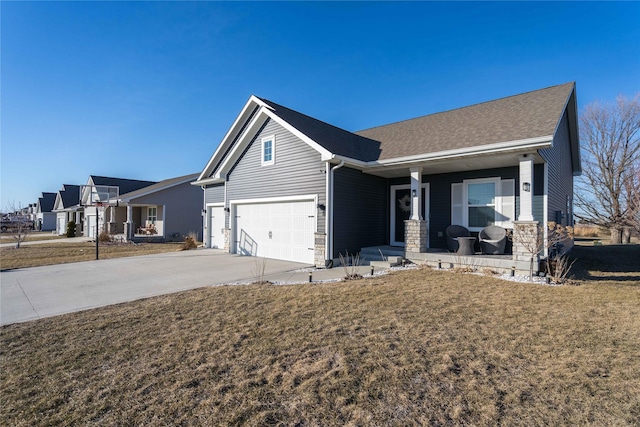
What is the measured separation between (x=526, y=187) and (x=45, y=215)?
56446mm

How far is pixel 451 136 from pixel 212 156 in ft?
34.9

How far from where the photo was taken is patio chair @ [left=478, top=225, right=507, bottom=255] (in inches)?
350

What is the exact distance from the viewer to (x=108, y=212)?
25.7 metres

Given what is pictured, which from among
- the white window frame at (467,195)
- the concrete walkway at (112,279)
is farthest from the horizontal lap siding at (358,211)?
the white window frame at (467,195)

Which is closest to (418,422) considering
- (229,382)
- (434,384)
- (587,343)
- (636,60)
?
(434,384)

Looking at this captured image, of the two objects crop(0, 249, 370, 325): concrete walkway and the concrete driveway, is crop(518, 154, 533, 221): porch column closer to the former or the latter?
crop(0, 249, 370, 325): concrete walkway

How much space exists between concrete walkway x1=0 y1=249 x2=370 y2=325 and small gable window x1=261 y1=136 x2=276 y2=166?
12.6ft

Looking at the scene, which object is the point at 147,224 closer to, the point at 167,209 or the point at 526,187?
the point at 167,209

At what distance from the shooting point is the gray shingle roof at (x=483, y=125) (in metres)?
8.38

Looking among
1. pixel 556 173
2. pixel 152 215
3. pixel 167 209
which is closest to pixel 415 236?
pixel 556 173

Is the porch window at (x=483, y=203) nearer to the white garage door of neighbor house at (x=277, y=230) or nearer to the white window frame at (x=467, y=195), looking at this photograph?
the white window frame at (x=467, y=195)

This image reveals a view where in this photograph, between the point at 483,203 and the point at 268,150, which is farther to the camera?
the point at 268,150

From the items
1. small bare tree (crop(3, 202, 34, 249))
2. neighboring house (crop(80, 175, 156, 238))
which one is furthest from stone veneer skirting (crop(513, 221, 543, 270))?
neighboring house (crop(80, 175, 156, 238))

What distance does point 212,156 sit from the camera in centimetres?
1454
